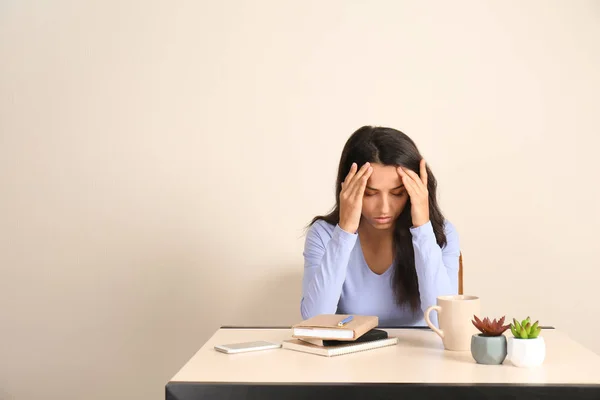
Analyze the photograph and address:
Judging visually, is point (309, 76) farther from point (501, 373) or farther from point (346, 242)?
point (501, 373)

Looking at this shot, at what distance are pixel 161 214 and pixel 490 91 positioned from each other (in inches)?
56.6

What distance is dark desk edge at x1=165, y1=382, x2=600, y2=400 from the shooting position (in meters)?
1.18

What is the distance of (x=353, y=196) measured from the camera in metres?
1.98

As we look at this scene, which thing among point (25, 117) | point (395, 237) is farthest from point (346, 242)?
point (25, 117)

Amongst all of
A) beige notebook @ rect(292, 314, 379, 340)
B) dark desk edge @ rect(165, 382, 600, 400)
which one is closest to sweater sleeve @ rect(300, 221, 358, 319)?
beige notebook @ rect(292, 314, 379, 340)

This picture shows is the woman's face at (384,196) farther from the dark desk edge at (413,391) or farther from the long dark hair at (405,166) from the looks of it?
the dark desk edge at (413,391)

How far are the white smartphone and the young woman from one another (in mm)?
413

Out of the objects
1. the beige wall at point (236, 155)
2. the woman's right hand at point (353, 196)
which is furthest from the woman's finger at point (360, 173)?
the beige wall at point (236, 155)

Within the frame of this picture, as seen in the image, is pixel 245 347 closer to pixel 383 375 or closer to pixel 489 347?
pixel 383 375

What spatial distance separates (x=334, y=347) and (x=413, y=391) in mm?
317

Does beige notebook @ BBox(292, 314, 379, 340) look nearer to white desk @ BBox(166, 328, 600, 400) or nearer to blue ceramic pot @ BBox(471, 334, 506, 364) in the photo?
white desk @ BBox(166, 328, 600, 400)

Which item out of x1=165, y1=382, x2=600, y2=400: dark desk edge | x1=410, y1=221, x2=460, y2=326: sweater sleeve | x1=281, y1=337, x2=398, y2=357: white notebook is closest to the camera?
x1=165, y1=382, x2=600, y2=400: dark desk edge

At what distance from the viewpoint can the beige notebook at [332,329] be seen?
4.87 ft

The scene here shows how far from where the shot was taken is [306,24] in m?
2.81
